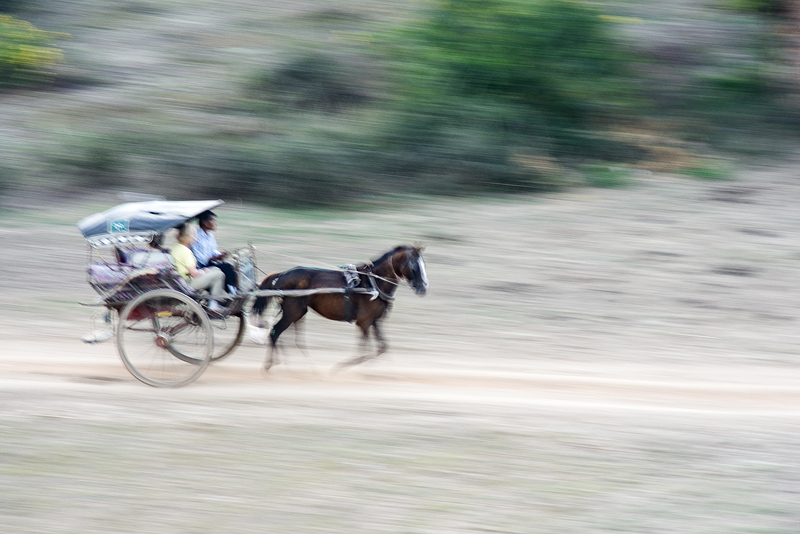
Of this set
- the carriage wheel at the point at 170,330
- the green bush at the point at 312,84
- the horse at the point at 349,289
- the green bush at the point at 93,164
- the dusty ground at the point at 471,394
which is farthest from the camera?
the green bush at the point at 312,84

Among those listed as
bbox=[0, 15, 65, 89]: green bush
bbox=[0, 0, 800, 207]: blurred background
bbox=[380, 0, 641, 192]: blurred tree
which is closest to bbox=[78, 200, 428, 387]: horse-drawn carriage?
bbox=[0, 0, 800, 207]: blurred background

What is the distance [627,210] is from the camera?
15055mm

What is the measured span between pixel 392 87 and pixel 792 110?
8493 mm

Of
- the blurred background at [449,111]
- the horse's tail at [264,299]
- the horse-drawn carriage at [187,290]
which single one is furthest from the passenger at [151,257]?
the blurred background at [449,111]

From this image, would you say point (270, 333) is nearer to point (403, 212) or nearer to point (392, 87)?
point (403, 212)

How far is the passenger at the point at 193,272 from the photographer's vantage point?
8359mm

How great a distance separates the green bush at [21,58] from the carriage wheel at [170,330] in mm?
14955

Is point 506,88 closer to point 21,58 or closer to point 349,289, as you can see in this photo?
point 349,289

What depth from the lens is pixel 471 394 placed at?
840cm

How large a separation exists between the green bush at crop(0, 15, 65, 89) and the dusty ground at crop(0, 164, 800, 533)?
7284mm

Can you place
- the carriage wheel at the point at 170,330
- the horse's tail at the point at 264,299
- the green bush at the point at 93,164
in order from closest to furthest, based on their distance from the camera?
1. the carriage wheel at the point at 170,330
2. the horse's tail at the point at 264,299
3. the green bush at the point at 93,164

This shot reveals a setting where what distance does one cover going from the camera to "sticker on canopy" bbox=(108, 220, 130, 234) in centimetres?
799

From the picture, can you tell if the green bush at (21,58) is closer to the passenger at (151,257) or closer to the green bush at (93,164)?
the green bush at (93,164)

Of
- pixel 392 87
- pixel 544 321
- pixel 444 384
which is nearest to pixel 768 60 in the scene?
pixel 392 87
